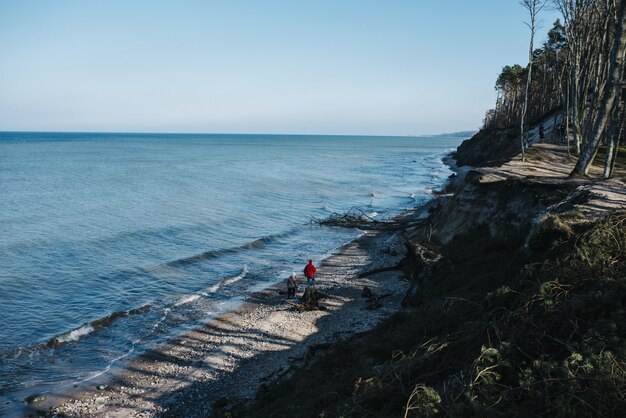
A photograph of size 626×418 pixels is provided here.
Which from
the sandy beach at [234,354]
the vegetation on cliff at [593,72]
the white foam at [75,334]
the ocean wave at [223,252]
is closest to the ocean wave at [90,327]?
the white foam at [75,334]

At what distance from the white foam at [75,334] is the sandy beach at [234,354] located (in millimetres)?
3510

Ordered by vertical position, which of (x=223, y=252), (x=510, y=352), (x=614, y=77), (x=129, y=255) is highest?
(x=614, y=77)

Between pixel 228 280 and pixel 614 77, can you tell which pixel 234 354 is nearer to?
pixel 228 280

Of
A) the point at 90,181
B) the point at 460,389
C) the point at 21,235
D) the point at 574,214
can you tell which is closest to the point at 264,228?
the point at 21,235

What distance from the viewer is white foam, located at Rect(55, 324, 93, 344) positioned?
680 inches

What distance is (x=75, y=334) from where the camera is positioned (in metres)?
17.8

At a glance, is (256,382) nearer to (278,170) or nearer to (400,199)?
(400,199)

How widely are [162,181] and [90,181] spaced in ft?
31.0

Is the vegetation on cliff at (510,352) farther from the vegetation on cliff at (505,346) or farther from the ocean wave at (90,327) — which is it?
the ocean wave at (90,327)

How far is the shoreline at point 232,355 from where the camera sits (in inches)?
517

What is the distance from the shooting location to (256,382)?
13750mm

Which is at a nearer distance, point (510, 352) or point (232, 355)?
point (510, 352)

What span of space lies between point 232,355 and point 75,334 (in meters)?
6.77

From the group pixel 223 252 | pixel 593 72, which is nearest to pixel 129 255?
pixel 223 252
